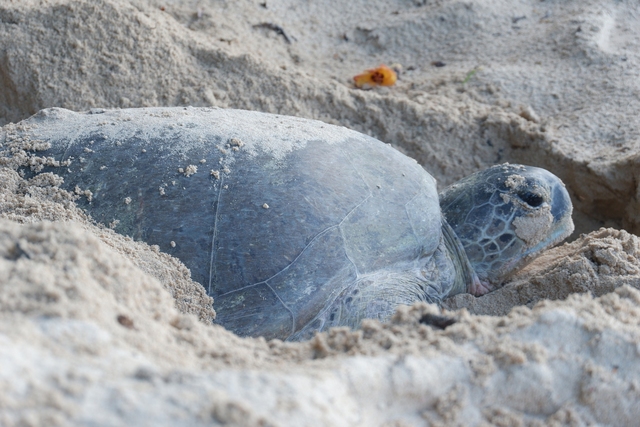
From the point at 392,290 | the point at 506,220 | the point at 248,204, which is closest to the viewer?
the point at 248,204

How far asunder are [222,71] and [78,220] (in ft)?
4.89

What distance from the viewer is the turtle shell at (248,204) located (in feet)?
5.19

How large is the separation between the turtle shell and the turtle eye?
0.44 m

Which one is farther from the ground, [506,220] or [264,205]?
[264,205]

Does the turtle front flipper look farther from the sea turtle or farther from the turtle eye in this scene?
the turtle eye

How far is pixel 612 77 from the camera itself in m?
3.04

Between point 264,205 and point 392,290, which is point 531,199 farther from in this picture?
point 264,205

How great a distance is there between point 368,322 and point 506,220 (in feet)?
3.86

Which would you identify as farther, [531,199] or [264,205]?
[531,199]

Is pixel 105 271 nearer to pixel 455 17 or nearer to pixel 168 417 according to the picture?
pixel 168 417

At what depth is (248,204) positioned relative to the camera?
1632 millimetres

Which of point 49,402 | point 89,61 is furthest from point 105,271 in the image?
point 89,61

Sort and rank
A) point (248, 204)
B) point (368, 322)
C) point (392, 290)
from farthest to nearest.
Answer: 1. point (392, 290)
2. point (248, 204)
3. point (368, 322)

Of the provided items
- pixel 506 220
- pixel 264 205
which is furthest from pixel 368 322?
pixel 506 220
